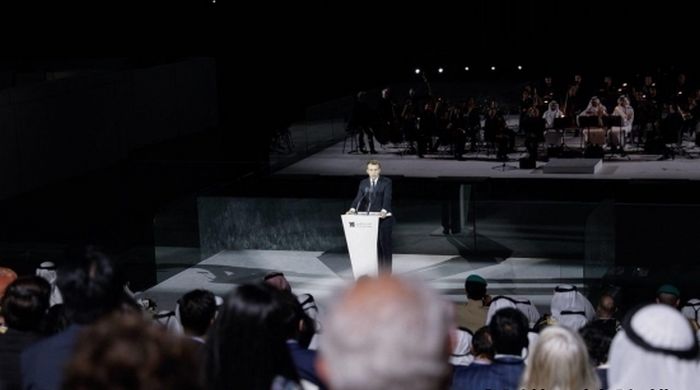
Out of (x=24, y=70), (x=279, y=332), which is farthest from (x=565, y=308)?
(x=24, y=70)

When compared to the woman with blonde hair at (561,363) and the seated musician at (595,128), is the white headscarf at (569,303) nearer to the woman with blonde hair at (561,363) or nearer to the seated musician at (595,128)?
the woman with blonde hair at (561,363)

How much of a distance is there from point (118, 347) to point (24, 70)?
2205 centimetres

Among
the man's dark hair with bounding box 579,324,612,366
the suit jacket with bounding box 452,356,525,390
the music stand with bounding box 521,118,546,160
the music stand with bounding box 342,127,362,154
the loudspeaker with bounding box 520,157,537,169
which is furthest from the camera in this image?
the music stand with bounding box 342,127,362,154

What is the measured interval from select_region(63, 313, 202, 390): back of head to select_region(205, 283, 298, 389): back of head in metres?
0.71

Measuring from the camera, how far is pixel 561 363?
3.31m

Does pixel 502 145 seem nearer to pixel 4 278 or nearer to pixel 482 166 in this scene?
pixel 482 166

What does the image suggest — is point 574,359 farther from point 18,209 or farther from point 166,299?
point 18,209

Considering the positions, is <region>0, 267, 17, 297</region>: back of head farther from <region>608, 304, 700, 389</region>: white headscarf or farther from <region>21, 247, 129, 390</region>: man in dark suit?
<region>608, 304, 700, 389</region>: white headscarf

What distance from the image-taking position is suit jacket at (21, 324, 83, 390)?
10.2 ft

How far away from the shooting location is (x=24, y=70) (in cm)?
2288

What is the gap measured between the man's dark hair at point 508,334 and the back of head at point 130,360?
97.3 inches

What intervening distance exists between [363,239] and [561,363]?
6714 millimetres

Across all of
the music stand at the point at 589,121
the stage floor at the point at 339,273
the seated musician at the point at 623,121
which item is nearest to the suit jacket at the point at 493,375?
the stage floor at the point at 339,273

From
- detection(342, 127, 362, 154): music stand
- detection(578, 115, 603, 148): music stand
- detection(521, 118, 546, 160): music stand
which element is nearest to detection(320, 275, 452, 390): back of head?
detection(521, 118, 546, 160): music stand
